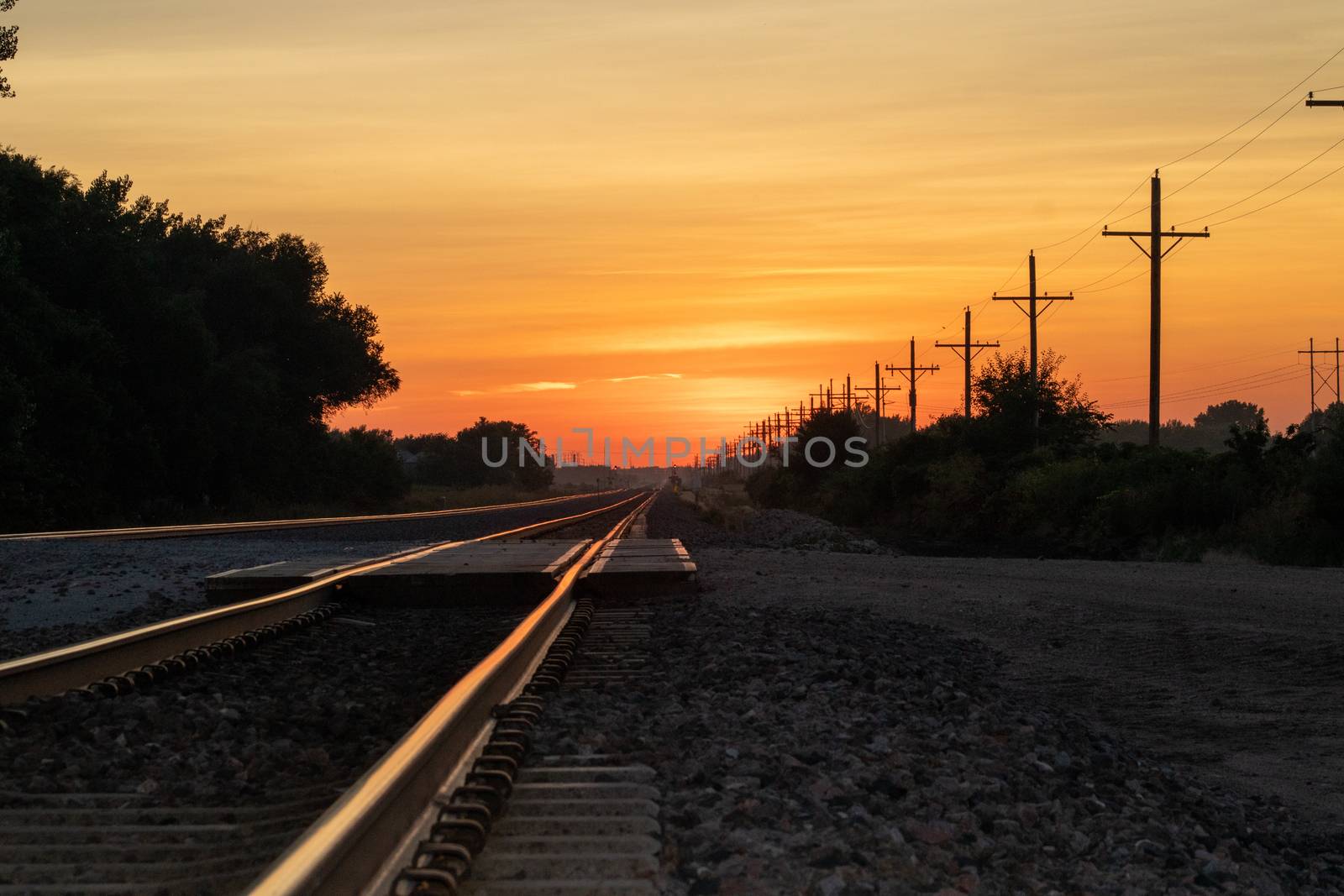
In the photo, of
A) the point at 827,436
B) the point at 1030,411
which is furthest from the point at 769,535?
the point at 827,436

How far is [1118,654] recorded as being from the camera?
1121 cm

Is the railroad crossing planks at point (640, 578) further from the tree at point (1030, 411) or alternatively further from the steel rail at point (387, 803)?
the tree at point (1030, 411)

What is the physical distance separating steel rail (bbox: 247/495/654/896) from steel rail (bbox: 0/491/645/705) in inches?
91.7

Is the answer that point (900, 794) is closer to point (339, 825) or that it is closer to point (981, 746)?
point (981, 746)

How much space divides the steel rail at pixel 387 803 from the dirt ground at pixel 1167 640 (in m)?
3.62

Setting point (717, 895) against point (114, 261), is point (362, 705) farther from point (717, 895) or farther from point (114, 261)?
point (114, 261)

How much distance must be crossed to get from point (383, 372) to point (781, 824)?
57.9 meters

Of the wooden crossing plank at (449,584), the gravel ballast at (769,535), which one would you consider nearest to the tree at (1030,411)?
the gravel ballast at (769,535)

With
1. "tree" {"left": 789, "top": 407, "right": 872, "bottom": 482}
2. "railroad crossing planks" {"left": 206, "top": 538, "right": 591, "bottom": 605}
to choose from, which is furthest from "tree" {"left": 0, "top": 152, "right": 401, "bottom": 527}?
"tree" {"left": 789, "top": 407, "right": 872, "bottom": 482}

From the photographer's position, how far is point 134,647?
7.86 m

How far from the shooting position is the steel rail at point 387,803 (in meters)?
3.26

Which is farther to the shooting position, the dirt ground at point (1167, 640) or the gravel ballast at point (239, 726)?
the dirt ground at point (1167, 640)

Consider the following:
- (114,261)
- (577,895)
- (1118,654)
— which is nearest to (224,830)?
(577,895)

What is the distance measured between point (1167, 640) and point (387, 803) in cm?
964
